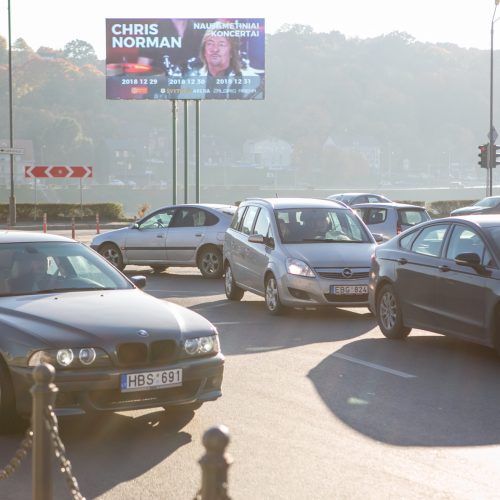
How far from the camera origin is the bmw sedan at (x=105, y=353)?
6516 millimetres

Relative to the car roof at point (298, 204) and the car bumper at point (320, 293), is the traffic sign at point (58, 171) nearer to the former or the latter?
the car roof at point (298, 204)

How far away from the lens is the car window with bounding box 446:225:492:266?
1002 centimetres

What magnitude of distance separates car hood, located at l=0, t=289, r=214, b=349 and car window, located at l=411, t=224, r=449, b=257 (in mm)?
4113

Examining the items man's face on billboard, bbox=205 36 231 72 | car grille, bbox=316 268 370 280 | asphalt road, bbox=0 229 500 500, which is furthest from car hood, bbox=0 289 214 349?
man's face on billboard, bbox=205 36 231 72

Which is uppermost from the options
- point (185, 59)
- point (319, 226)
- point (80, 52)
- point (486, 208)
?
point (80, 52)

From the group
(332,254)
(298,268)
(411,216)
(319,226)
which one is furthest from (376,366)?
(411,216)

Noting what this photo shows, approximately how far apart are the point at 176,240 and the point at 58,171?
21687 millimetres

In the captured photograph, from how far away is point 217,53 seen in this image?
4806cm

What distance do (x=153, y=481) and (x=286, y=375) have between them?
142 inches

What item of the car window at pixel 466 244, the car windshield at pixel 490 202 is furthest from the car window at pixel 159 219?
the car windshield at pixel 490 202

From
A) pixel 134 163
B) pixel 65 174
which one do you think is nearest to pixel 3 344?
pixel 65 174

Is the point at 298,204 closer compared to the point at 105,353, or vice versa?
the point at 105,353

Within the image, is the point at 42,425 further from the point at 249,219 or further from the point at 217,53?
the point at 217,53

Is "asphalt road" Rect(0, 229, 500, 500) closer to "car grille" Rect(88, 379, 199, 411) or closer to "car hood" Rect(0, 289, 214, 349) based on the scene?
"car grille" Rect(88, 379, 199, 411)
